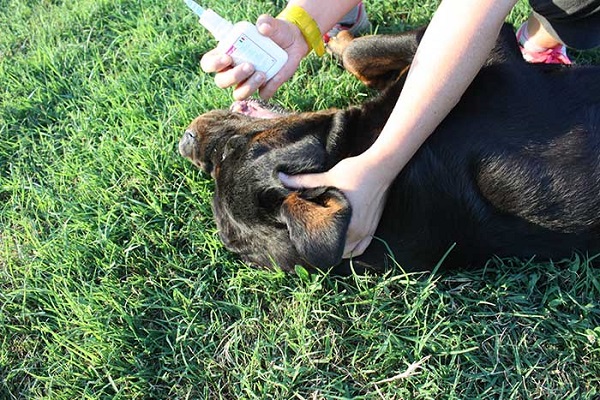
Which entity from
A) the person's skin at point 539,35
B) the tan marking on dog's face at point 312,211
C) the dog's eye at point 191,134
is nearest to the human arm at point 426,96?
the tan marking on dog's face at point 312,211

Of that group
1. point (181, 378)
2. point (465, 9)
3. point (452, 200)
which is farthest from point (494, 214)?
point (181, 378)

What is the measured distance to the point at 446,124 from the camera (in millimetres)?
2570

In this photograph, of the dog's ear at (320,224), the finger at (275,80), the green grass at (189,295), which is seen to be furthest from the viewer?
the finger at (275,80)

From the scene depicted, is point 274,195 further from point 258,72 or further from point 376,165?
point 258,72

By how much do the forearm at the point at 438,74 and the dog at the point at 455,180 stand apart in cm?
15

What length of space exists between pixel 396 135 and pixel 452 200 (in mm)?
415

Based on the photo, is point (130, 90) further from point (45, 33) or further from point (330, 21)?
point (330, 21)

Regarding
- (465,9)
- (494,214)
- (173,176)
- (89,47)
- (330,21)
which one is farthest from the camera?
(89,47)

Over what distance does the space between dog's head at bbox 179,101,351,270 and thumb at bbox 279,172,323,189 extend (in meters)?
0.03

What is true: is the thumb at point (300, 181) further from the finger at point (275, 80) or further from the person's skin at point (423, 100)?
the finger at point (275, 80)

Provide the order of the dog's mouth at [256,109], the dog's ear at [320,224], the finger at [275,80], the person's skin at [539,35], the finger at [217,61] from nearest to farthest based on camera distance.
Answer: the dog's ear at [320,224] < the finger at [217,61] < the finger at [275,80] < the dog's mouth at [256,109] < the person's skin at [539,35]

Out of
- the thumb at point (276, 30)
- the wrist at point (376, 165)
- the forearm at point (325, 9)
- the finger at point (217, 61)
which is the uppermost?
the forearm at point (325, 9)

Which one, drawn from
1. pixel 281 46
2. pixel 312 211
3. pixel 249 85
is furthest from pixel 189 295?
pixel 281 46

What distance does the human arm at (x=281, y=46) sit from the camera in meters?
2.77
